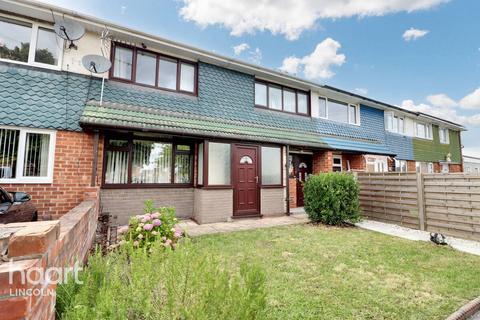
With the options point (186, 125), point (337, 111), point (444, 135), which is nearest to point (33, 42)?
point (186, 125)

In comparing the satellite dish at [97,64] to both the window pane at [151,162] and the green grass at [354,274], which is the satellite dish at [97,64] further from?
the green grass at [354,274]

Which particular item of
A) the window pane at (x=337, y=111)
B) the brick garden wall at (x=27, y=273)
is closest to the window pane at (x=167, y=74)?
the brick garden wall at (x=27, y=273)

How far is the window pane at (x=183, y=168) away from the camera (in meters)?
8.41

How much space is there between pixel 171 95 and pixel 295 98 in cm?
666

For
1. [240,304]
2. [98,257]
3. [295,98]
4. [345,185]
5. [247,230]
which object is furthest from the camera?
[295,98]

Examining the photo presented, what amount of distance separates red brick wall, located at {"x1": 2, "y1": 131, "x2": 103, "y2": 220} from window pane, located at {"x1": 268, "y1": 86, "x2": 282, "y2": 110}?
760 centimetres

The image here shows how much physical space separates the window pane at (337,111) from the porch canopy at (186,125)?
8.73 ft

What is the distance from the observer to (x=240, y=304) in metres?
1.50

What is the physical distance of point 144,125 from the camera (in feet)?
22.6

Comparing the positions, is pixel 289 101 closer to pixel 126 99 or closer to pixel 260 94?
pixel 260 94

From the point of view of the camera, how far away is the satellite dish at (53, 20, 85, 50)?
21.1ft

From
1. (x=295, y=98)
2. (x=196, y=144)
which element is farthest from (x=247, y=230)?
(x=295, y=98)

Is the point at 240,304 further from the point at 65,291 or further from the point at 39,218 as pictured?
Result: the point at 39,218

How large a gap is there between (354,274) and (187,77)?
856 centimetres
